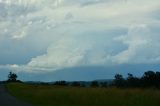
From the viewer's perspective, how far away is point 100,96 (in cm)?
2962

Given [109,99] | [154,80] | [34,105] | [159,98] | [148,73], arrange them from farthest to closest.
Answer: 1. [148,73]
2. [154,80]
3. [34,105]
4. [109,99]
5. [159,98]

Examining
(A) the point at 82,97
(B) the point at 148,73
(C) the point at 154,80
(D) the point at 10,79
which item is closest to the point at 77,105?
(A) the point at 82,97

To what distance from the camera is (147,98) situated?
981 inches

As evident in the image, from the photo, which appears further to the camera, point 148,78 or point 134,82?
point 134,82

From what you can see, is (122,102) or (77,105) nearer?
(122,102)

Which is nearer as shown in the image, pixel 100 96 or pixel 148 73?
pixel 100 96

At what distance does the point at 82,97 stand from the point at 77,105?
3.39 meters

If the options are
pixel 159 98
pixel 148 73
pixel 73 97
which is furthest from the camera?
pixel 148 73

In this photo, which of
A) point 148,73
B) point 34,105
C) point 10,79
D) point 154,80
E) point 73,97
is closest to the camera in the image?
point 34,105

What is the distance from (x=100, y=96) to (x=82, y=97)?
5.78 feet

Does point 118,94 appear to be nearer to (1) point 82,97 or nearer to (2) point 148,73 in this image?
(1) point 82,97

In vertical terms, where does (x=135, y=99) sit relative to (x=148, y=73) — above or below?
below

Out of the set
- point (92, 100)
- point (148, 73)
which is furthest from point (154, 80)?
point (92, 100)

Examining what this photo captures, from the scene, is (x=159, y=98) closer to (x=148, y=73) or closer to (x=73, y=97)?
(x=73, y=97)
